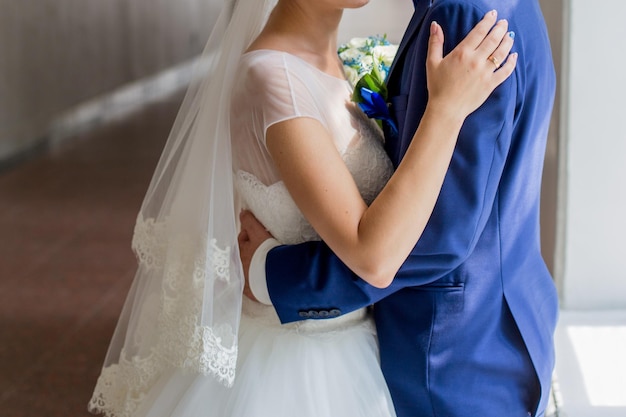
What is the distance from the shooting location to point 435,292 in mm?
1635

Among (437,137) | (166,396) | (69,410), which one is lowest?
(69,410)

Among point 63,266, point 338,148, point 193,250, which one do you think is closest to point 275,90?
point 338,148

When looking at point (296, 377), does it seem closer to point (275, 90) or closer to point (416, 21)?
point (275, 90)

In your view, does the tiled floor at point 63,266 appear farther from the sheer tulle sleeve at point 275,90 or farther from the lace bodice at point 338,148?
the sheer tulle sleeve at point 275,90

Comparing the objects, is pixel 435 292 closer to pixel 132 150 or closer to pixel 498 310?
pixel 498 310

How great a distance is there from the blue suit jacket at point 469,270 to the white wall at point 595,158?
114cm

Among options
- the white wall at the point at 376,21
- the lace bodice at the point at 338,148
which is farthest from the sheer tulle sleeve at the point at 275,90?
the white wall at the point at 376,21

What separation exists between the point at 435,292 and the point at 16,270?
391cm

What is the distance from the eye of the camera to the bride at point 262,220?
159 centimetres

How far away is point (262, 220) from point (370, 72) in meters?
0.37

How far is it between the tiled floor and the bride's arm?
233cm

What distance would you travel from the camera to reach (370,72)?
1836mm

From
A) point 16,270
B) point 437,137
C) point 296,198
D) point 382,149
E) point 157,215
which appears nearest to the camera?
point 437,137

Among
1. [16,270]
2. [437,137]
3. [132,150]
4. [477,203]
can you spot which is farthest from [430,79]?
[132,150]
